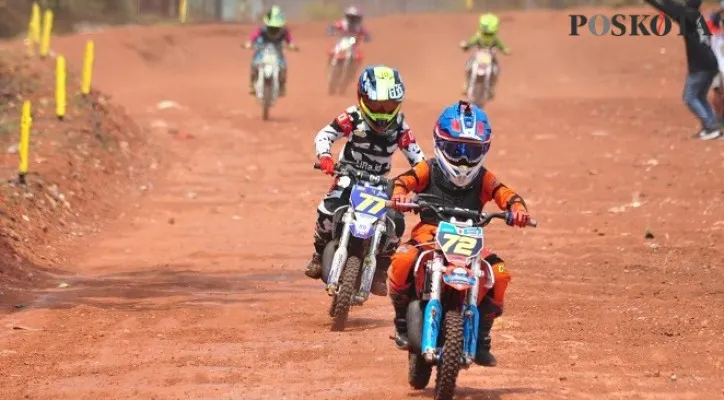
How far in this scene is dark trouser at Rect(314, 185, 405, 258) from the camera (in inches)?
377

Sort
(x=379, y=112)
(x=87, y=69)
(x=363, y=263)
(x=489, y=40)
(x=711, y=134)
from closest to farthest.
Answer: (x=363, y=263), (x=379, y=112), (x=711, y=134), (x=87, y=69), (x=489, y=40)

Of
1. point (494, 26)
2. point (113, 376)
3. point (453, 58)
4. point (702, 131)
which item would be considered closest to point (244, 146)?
point (494, 26)

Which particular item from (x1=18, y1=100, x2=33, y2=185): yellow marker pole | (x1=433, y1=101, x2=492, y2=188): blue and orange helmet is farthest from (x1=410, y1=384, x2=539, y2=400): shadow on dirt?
(x1=18, y1=100, x2=33, y2=185): yellow marker pole

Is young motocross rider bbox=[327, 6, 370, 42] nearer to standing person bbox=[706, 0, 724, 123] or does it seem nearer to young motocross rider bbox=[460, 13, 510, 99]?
young motocross rider bbox=[460, 13, 510, 99]

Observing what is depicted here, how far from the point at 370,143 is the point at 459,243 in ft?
10.4

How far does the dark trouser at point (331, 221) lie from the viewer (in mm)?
9570

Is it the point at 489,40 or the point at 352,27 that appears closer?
the point at 489,40

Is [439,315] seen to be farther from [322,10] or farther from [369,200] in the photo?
[322,10]

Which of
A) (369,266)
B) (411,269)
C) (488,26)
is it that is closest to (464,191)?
(411,269)

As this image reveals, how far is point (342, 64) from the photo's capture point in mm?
28984

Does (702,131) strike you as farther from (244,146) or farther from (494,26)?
(244,146)

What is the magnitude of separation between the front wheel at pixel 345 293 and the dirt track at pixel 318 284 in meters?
0.15
